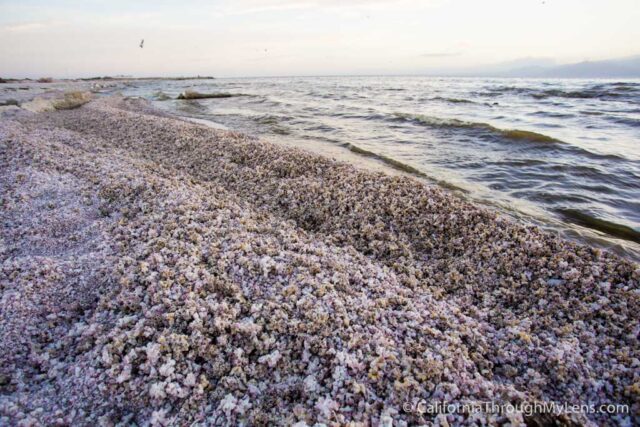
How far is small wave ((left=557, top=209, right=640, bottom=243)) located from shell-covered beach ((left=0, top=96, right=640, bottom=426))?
82.4 inches

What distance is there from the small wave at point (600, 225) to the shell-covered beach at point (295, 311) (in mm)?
2092

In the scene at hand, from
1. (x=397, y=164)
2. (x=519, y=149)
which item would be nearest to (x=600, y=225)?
(x=397, y=164)

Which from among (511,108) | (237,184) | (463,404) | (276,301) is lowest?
(463,404)

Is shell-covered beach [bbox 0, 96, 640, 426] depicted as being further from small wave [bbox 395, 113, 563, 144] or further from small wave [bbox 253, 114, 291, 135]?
small wave [bbox 253, 114, 291, 135]

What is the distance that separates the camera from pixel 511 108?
2338cm

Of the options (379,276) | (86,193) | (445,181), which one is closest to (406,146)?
(445,181)

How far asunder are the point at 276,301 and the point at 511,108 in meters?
25.1

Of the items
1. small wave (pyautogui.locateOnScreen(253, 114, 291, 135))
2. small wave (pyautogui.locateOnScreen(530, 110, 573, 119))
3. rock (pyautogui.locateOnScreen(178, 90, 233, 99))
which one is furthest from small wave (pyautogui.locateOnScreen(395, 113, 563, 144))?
rock (pyautogui.locateOnScreen(178, 90, 233, 99))

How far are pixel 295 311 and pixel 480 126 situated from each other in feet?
53.4

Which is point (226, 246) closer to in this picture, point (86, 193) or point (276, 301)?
point (276, 301)

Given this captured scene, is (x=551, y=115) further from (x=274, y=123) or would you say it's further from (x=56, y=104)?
(x=56, y=104)

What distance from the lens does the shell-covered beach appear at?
118 inches

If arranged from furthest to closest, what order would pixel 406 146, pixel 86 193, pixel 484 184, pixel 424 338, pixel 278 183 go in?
pixel 406 146 < pixel 484 184 < pixel 278 183 < pixel 86 193 < pixel 424 338

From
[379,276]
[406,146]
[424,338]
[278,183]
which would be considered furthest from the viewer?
[406,146]
